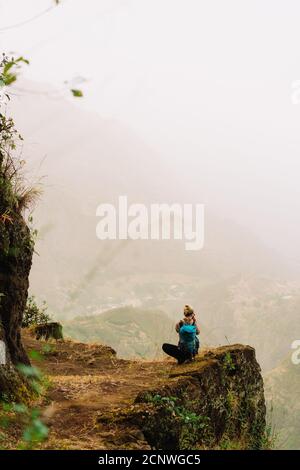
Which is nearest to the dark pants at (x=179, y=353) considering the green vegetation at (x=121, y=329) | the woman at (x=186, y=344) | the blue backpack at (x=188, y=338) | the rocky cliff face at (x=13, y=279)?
the woman at (x=186, y=344)

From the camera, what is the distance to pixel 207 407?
9.63 meters

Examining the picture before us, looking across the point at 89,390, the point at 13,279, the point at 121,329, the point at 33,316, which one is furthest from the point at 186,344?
the point at 121,329

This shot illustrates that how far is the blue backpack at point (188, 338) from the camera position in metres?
11.4

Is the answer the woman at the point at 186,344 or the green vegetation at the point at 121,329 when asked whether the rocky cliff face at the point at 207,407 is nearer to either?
the woman at the point at 186,344

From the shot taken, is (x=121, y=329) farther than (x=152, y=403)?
Yes

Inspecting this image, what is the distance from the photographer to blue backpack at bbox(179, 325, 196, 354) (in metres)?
11.4

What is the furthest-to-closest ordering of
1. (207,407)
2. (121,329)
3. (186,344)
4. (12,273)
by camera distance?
(121,329), (186,344), (207,407), (12,273)

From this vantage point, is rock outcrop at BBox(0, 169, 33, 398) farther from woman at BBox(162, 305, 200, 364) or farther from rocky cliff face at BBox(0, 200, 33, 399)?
woman at BBox(162, 305, 200, 364)

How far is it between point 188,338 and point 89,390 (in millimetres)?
2710

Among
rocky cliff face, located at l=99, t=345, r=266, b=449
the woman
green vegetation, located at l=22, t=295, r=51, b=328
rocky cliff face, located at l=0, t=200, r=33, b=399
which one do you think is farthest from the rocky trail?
green vegetation, located at l=22, t=295, r=51, b=328

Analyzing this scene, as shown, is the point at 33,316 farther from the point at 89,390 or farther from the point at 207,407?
the point at 207,407
